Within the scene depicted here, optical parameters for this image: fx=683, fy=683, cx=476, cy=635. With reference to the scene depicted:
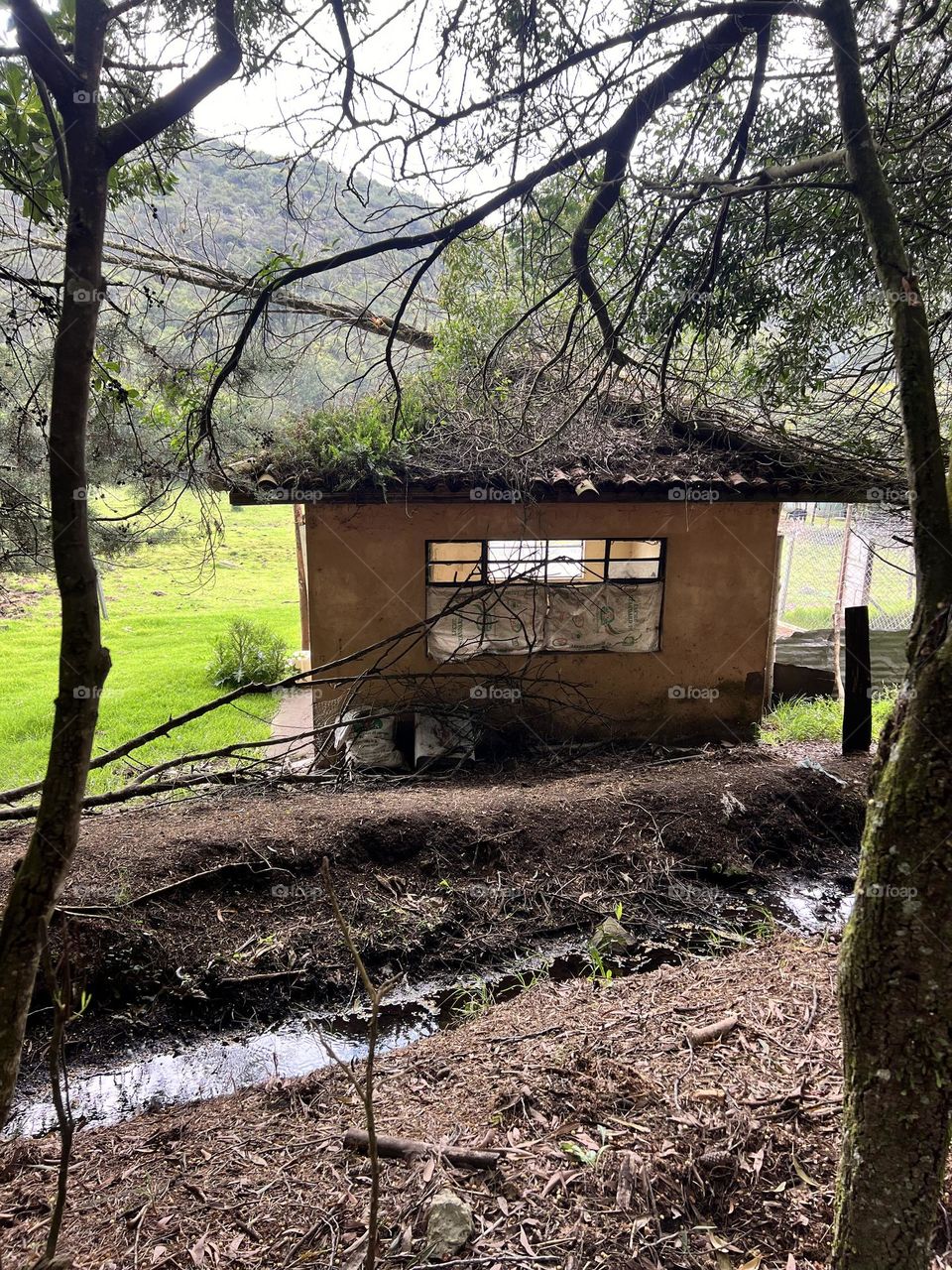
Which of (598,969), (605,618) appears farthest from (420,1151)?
(605,618)

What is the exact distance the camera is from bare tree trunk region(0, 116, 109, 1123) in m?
1.63

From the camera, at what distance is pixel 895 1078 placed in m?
1.66

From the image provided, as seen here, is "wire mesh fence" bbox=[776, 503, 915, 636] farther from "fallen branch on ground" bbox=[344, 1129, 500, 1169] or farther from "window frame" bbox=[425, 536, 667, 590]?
"fallen branch on ground" bbox=[344, 1129, 500, 1169]

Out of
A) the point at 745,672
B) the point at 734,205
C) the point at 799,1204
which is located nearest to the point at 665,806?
the point at 745,672

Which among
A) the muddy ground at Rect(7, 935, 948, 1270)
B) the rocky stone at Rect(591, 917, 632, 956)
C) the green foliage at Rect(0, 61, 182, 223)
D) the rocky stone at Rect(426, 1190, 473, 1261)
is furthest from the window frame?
the rocky stone at Rect(426, 1190, 473, 1261)

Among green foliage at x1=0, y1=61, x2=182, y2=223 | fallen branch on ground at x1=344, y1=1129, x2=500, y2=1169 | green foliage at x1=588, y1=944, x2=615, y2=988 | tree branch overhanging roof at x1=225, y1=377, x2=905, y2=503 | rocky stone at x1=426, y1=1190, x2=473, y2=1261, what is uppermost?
green foliage at x1=0, y1=61, x2=182, y2=223

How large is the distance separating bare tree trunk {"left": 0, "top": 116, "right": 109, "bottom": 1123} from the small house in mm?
6036

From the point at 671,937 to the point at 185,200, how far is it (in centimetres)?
615

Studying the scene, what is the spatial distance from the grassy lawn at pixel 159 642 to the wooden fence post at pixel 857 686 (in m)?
6.57

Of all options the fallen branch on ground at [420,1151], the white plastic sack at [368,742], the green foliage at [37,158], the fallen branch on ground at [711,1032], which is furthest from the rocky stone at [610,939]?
the green foliage at [37,158]

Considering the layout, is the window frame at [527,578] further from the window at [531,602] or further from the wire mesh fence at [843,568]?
the wire mesh fence at [843,568]

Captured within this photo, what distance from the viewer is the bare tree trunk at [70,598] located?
1.63 meters

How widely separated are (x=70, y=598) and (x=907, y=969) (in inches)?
87.0

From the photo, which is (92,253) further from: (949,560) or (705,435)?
(705,435)
